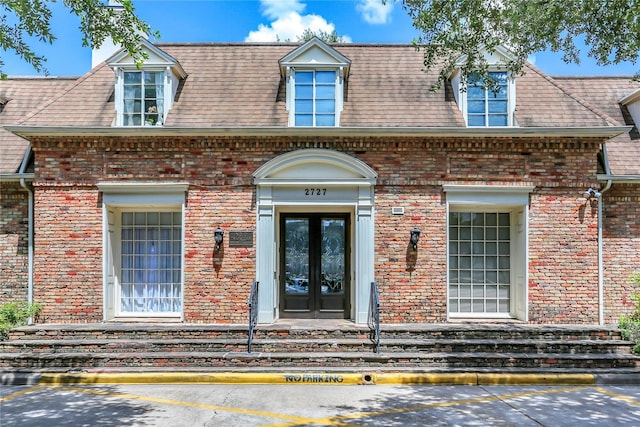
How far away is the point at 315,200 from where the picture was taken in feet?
31.8

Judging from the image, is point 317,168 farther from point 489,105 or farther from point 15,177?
point 15,177

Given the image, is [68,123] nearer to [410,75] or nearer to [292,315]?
[292,315]

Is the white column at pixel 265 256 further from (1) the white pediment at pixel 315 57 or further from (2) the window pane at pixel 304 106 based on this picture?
(1) the white pediment at pixel 315 57

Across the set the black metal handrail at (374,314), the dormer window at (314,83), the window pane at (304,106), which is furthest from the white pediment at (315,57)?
the black metal handrail at (374,314)

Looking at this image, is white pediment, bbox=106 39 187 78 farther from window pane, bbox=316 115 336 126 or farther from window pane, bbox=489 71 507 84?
window pane, bbox=489 71 507 84

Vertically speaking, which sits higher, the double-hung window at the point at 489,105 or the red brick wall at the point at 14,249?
the double-hung window at the point at 489,105

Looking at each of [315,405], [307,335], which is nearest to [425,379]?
[315,405]

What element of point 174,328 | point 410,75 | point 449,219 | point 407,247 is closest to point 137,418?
point 174,328

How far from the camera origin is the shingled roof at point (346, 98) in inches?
391

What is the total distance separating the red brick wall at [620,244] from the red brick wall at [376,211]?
665mm

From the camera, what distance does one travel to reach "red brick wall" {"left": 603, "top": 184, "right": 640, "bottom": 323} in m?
9.87

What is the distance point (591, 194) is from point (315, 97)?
6241mm

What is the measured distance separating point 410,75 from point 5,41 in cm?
827

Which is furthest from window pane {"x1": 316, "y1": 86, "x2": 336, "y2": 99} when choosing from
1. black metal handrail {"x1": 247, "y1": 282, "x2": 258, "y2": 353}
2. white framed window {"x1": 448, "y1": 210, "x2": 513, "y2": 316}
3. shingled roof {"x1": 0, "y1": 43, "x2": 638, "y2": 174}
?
black metal handrail {"x1": 247, "y1": 282, "x2": 258, "y2": 353}
